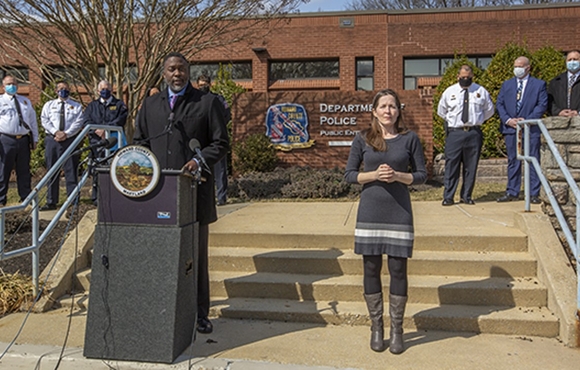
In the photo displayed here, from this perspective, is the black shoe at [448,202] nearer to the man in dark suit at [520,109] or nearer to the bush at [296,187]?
the man in dark suit at [520,109]

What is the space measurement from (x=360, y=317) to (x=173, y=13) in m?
7.43

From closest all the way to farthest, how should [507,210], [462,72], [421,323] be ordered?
[421,323] < [507,210] < [462,72]

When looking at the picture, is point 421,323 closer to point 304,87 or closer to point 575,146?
point 575,146

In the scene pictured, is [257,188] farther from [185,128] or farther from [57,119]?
[185,128]

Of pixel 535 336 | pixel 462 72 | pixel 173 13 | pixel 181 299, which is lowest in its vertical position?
pixel 535 336

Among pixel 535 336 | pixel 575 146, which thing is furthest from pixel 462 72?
pixel 535 336

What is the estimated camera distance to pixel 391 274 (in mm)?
4191

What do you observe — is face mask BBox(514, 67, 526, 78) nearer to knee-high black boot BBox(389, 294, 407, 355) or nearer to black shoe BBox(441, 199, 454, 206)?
black shoe BBox(441, 199, 454, 206)

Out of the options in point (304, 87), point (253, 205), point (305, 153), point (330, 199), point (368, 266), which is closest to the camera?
point (368, 266)

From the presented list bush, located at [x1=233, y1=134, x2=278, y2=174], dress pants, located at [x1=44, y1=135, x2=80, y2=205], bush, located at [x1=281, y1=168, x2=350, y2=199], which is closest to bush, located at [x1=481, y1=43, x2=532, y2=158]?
bush, located at [x1=281, y1=168, x2=350, y2=199]

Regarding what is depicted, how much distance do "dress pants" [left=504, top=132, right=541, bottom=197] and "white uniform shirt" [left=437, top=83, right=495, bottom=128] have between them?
22.1 inches

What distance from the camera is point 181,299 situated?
397 cm

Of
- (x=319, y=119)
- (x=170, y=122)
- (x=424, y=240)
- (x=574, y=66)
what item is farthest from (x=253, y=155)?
(x=170, y=122)

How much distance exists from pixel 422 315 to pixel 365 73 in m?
15.4
